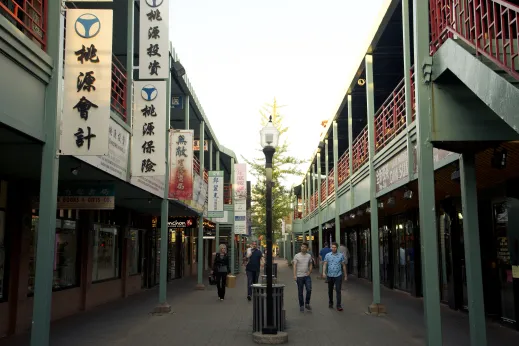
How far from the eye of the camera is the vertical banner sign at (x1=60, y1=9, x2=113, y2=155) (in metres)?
7.28

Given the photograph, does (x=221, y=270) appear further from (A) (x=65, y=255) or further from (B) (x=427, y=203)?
(B) (x=427, y=203)

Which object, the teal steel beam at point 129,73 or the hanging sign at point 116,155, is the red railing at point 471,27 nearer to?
the hanging sign at point 116,155

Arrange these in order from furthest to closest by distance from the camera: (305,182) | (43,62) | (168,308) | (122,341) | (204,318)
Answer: (305,182) → (168,308) → (204,318) → (122,341) → (43,62)

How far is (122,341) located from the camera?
9.78m

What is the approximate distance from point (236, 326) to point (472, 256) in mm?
5869

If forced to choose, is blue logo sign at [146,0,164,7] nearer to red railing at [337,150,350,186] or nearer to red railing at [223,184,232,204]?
red railing at [337,150,350,186]

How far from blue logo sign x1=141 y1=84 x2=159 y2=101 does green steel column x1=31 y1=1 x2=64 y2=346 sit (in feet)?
12.8

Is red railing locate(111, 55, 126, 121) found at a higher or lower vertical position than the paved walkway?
higher

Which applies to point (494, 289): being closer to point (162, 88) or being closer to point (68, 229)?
point (162, 88)

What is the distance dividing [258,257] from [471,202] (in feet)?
32.7

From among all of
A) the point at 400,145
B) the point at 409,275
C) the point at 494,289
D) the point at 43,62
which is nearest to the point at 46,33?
the point at 43,62

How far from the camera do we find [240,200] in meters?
Result: 28.7

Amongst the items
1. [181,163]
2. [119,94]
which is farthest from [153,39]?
[181,163]

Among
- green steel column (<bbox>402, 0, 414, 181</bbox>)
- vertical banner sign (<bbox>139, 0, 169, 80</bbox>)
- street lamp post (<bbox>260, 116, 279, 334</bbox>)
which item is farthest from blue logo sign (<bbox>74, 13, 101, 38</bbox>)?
green steel column (<bbox>402, 0, 414, 181</bbox>)
